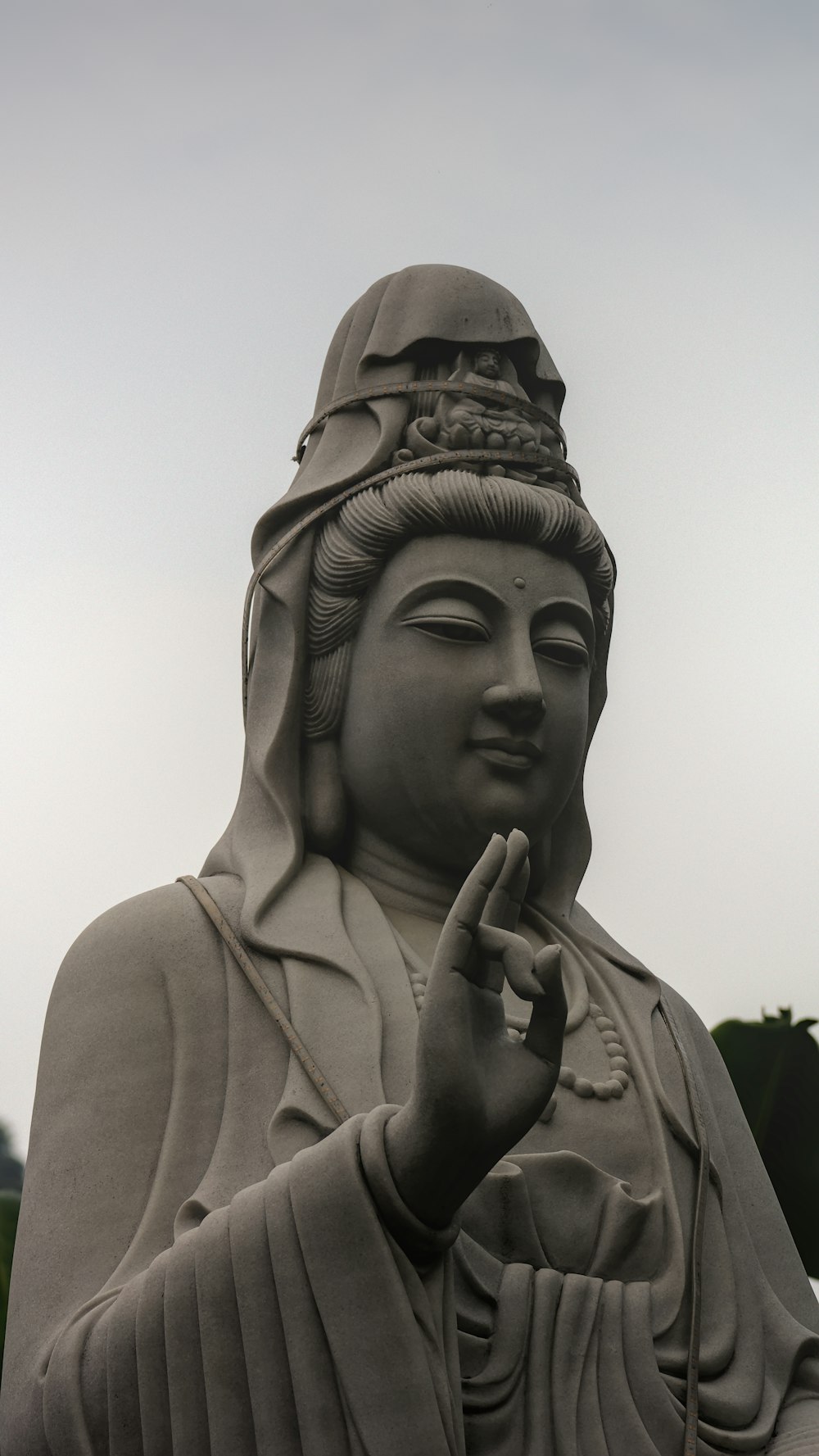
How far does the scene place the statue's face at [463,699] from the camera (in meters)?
6.02

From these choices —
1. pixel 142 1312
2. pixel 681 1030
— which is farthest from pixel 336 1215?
pixel 681 1030

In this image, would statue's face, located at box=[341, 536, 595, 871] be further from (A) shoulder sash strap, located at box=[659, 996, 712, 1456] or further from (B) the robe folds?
(A) shoulder sash strap, located at box=[659, 996, 712, 1456]

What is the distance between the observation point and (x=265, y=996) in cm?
561

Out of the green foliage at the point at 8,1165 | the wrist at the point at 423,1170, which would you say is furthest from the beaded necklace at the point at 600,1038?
the green foliage at the point at 8,1165

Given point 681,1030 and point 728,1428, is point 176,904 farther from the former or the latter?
point 728,1428

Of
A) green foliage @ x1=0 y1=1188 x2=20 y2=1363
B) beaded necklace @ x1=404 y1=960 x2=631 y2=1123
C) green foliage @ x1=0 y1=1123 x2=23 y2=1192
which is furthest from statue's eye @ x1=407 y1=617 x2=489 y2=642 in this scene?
green foliage @ x1=0 y1=1123 x2=23 y2=1192

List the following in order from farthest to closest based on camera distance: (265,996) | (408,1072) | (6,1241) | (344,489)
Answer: (6,1241), (344,489), (265,996), (408,1072)

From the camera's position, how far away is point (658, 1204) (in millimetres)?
5469

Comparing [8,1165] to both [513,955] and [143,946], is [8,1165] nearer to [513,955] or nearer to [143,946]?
[143,946]

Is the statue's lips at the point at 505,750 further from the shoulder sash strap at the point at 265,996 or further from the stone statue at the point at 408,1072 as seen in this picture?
the shoulder sash strap at the point at 265,996

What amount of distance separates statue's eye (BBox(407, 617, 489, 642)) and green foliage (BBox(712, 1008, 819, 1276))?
302 cm

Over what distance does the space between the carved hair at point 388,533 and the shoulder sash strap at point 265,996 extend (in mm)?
759

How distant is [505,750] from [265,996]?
117 cm

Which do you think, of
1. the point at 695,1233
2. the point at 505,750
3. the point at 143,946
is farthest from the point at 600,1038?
the point at 143,946
